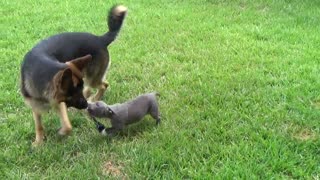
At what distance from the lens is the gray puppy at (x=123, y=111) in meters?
3.83

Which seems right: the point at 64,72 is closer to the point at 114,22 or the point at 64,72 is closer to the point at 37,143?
the point at 37,143

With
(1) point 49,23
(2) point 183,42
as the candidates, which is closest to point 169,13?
(2) point 183,42

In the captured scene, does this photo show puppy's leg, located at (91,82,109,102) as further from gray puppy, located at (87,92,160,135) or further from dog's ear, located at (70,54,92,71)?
dog's ear, located at (70,54,92,71)

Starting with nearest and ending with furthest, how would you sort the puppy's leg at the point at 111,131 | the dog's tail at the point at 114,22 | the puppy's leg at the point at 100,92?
the puppy's leg at the point at 111,131 → the dog's tail at the point at 114,22 → the puppy's leg at the point at 100,92

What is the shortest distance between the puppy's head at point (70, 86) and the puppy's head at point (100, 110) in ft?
0.73

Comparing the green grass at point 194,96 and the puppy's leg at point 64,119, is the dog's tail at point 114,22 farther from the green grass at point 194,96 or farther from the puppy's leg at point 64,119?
the puppy's leg at point 64,119

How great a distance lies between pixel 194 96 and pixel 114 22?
1.11 meters

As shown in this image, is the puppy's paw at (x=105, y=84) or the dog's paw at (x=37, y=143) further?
the puppy's paw at (x=105, y=84)

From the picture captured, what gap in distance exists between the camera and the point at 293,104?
4301 millimetres

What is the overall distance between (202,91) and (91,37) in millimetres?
1297

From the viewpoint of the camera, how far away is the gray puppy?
151 inches

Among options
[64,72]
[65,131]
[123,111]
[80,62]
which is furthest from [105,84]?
[64,72]

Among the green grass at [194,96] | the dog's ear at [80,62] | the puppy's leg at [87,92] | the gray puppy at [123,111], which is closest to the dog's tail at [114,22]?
the puppy's leg at [87,92]

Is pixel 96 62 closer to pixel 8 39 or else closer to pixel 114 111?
pixel 114 111
